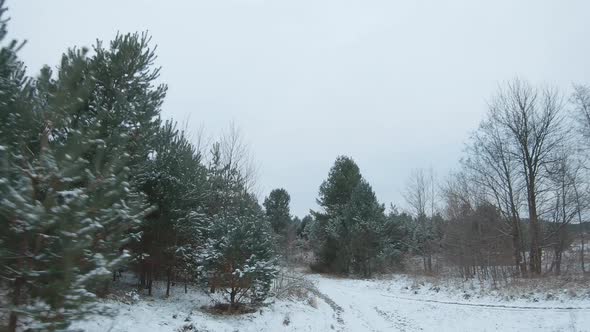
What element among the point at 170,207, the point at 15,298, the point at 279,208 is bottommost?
the point at 15,298

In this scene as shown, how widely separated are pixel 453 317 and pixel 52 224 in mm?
15103

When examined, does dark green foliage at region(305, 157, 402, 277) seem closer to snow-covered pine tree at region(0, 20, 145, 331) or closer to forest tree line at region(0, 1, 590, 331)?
forest tree line at region(0, 1, 590, 331)

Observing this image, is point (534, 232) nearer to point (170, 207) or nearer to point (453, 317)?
point (453, 317)

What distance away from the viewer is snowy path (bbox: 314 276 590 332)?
12359 millimetres

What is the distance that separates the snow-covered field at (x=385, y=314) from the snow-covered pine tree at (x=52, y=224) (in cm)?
388

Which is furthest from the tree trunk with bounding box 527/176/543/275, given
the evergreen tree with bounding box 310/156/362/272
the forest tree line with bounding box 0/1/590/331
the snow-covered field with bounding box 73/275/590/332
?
the evergreen tree with bounding box 310/156/362/272

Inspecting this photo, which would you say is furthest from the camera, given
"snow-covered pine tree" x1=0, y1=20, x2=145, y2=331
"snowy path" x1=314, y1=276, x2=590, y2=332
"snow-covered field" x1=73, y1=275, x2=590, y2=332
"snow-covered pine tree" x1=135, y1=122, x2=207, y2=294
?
"snowy path" x1=314, y1=276, x2=590, y2=332

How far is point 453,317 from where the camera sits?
15.0m

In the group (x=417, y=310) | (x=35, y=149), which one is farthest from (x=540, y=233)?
(x=35, y=149)

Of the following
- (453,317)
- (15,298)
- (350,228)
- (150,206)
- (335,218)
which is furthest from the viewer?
(335,218)

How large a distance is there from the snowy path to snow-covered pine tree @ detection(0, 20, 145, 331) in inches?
409

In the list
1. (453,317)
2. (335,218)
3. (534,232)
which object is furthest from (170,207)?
(335,218)

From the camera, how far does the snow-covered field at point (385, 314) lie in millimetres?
9339

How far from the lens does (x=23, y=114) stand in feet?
12.8
